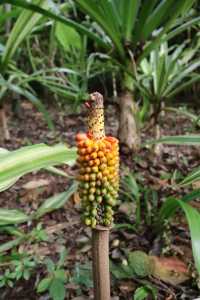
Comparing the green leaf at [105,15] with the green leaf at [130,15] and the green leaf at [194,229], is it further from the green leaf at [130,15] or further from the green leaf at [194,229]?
the green leaf at [194,229]

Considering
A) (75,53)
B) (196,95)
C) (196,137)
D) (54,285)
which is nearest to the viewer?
(54,285)

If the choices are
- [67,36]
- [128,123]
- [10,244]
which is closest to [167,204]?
[10,244]

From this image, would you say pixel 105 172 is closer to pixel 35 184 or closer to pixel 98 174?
pixel 98 174

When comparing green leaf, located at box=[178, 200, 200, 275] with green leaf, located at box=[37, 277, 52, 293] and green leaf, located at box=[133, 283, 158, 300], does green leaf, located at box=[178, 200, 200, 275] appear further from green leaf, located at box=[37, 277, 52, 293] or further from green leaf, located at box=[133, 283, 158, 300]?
green leaf, located at box=[37, 277, 52, 293]

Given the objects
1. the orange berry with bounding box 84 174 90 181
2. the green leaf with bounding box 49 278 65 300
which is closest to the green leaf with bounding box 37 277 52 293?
the green leaf with bounding box 49 278 65 300

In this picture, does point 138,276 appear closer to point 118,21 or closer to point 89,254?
point 89,254

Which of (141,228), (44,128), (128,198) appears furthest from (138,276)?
(44,128)

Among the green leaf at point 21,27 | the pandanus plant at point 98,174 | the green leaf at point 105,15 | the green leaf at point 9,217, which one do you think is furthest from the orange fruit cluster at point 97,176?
the green leaf at point 21,27
